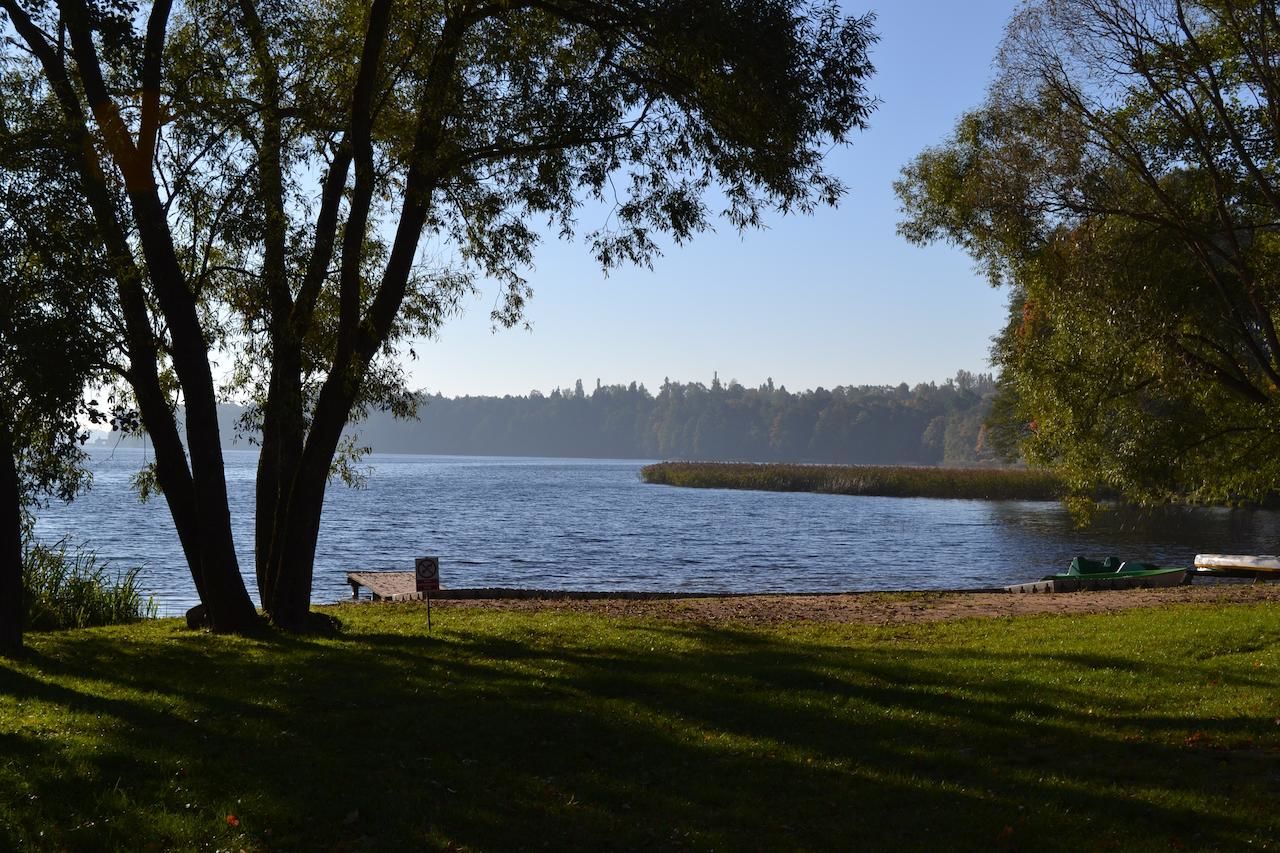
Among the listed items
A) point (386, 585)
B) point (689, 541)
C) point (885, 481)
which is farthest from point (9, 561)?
point (885, 481)

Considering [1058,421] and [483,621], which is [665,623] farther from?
[1058,421]

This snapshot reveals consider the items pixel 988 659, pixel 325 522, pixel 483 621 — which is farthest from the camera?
pixel 325 522

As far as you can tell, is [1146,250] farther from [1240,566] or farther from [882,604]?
[1240,566]

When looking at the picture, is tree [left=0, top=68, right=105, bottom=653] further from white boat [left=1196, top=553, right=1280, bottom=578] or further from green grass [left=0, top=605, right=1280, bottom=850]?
white boat [left=1196, top=553, right=1280, bottom=578]

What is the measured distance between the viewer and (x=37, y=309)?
37.0 ft

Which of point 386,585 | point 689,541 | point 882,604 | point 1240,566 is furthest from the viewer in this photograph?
point 689,541

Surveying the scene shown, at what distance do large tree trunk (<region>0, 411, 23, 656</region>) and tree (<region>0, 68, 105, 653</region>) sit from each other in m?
0.01

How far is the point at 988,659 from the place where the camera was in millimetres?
12898

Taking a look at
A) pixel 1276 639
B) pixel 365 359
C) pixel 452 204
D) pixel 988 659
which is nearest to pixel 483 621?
pixel 365 359

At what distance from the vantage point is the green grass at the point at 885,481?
244ft

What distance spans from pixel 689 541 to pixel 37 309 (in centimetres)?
3271

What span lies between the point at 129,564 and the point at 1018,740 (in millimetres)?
28744

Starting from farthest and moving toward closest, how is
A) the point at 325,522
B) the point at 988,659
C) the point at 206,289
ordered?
1. the point at 325,522
2. the point at 206,289
3. the point at 988,659

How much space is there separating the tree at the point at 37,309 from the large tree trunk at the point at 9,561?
0.01 m
